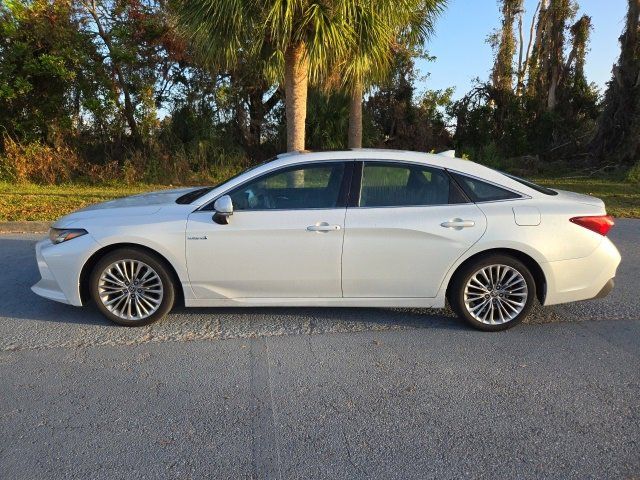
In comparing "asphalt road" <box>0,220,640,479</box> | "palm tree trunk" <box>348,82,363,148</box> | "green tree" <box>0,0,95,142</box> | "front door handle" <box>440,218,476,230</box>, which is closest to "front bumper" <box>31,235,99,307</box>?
"asphalt road" <box>0,220,640,479</box>

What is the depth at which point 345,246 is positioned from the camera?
4.42 m

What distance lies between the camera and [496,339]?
14.5 ft

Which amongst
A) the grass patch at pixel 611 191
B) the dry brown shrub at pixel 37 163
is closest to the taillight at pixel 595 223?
the grass patch at pixel 611 191

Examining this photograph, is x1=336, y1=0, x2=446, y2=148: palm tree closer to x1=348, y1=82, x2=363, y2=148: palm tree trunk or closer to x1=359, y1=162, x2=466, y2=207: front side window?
x1=348, y1=82, x2=363, y2=148: palm tree trunk

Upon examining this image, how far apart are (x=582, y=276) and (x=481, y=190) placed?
43.7 inches

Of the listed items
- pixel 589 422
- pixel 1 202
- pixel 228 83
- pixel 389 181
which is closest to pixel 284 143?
pixel 228 83

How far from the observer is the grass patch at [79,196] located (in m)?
10.1

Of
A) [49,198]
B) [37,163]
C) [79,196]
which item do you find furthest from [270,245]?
[37,163]

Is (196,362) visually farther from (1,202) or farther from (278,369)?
(1,202)

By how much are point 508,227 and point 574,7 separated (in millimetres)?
25920

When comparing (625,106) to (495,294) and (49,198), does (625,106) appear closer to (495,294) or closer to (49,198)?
(495,294)

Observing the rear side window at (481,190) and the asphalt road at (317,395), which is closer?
the asphalt road at (317,395)

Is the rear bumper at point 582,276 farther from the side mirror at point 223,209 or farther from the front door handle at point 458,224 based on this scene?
the side mirror at point 223,209

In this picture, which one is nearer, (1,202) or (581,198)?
(581,198)
